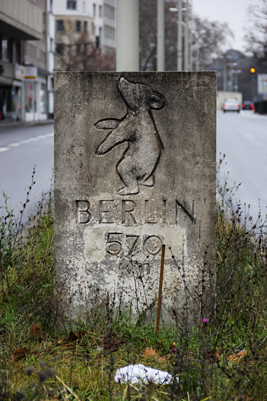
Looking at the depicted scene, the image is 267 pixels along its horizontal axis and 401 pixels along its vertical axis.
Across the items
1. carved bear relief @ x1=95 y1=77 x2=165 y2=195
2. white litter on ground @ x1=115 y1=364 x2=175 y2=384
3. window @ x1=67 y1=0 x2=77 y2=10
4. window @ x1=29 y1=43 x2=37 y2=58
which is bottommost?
white litter on ground @ x1=115 y1=364 x2=175 y2=384

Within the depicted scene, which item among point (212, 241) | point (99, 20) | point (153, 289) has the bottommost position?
point (153, 289)

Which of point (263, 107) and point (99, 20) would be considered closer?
point (263, 107)

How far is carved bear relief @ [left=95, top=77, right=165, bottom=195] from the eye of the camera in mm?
3740

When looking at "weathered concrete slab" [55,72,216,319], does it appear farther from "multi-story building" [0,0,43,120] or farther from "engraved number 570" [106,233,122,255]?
"multi-story building" [0,0,43,120]

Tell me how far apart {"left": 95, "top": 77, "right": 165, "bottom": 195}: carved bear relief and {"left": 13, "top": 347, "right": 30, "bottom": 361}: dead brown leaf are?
3.54 feet

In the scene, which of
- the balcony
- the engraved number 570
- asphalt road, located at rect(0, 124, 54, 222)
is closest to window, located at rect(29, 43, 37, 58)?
the balcony

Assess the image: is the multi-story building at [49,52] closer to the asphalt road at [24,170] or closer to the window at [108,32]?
the asphalt road at [24,170]

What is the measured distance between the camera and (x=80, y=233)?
150 inches

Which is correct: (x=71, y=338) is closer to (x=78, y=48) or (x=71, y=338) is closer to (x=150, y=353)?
(x=150, y=353)

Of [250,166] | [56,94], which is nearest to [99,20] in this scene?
[250,166]

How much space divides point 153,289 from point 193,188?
67 centimetres

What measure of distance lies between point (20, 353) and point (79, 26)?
339 feet

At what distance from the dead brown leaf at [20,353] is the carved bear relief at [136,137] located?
42.5 inches

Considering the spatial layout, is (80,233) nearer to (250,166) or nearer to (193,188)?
(193,188)
